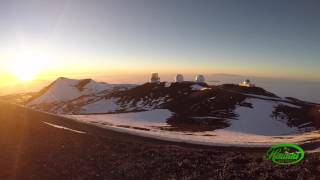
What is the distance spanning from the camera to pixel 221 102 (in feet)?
438

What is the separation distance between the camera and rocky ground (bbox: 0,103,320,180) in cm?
2241

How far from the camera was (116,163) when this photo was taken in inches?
1064

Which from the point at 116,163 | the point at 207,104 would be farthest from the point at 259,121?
the point at 116,163

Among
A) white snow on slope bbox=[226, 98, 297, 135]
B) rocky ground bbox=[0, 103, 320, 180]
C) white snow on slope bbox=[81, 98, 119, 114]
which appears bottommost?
white snow on slope bbox=[81, 98, 119, 114]

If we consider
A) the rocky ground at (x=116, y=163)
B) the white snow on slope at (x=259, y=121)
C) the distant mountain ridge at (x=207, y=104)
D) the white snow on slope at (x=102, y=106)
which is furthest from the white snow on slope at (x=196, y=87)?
the rocky ground at (x=116, y=163)

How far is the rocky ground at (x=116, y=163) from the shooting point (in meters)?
22.4

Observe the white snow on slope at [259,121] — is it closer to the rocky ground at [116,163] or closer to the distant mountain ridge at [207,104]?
the distant mountain ridge at [207,104]

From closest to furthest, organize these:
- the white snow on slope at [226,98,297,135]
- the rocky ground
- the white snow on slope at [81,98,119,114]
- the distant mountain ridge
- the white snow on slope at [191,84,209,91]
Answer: the rocky ground
the white snow on slope at [226,98,297,135]
the distant mountain ridge
the white snow on slope at [191,84,209,91]
the white snow on slope at [81,98,119,114]

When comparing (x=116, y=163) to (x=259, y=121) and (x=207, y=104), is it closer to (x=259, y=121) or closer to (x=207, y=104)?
(x=259, y=121)

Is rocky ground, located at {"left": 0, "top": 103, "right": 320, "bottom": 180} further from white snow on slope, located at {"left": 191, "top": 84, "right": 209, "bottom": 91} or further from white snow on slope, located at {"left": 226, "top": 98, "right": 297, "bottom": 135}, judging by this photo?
white snow on slope, located at {"left": 191, "top": 84, "right": 209, "bottom": 91}

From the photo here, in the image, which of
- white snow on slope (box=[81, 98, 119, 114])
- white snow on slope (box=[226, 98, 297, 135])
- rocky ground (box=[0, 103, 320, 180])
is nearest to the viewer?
rocky ground (box=[0, 103, 320, 180])

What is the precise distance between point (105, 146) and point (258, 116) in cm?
9175

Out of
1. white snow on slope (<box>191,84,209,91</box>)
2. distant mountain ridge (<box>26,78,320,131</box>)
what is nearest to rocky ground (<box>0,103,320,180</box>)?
distant mountain ridge (<box>26,78,320,131</box>)

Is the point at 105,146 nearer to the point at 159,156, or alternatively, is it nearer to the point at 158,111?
the point at 159,156
